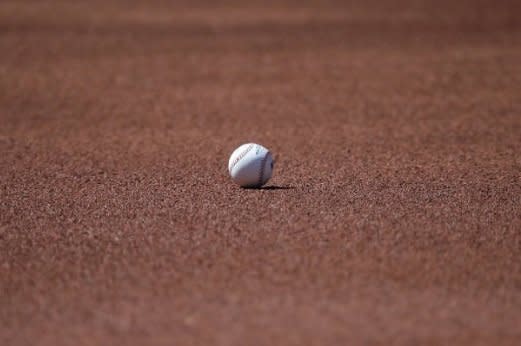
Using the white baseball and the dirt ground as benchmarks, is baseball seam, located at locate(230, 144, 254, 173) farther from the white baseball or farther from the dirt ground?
the dirt ground

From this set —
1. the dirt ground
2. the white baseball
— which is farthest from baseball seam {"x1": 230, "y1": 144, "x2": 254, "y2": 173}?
the dirt ground

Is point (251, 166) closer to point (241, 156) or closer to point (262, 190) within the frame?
point (241, 156)

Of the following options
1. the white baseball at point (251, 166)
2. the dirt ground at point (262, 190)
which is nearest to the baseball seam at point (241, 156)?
the white baseball at point (251, 166)

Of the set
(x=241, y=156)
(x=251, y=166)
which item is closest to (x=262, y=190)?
(x=251, y=166)

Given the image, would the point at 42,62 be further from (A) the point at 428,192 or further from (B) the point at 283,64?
(A) the point at 428,192

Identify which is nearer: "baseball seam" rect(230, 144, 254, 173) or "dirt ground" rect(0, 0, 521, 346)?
"dirt ground" rect(0, 0, 521, 346)

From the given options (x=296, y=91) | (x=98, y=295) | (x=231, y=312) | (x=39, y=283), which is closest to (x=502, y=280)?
(x=231, y=312)
